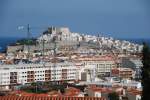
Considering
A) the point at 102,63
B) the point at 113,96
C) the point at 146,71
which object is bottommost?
the point at 113,96

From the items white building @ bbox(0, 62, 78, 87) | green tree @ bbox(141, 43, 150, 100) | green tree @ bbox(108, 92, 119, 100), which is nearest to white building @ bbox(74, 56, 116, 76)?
white building @ bbox(0, 62, 78, 87)

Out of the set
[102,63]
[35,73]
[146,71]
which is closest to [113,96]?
[35,73]

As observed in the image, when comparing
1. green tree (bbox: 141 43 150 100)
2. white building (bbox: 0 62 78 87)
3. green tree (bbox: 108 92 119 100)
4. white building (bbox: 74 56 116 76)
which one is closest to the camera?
green tree (bbox: 141 43 150 100)

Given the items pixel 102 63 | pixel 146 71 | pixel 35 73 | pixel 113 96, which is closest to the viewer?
pixel 146 71

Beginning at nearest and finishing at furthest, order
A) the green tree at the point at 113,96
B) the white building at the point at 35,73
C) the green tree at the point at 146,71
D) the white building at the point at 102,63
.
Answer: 1. the green tree at the point at 146,71
2. the green tree at the point at 113,96
3. the white building at the point at 35,73
4. the white building at the point at 102,63

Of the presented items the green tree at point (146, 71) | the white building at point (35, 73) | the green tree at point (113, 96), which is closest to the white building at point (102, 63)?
the white building at point (35, 73)

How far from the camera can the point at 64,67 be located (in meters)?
24.2

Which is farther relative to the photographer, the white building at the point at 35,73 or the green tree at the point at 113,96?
the white building at the point at 35,73

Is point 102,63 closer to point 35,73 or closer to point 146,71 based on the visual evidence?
point 35,73

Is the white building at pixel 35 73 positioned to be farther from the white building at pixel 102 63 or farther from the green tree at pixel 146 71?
the green tree at pixel 146 71

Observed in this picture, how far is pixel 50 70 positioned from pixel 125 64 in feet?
22.5

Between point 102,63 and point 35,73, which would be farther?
point 102,63

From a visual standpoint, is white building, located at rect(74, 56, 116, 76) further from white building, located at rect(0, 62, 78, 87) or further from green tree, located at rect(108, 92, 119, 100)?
green tree, located at rect(108, 92, 119, 100)

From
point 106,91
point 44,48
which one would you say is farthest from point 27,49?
point 106,91
